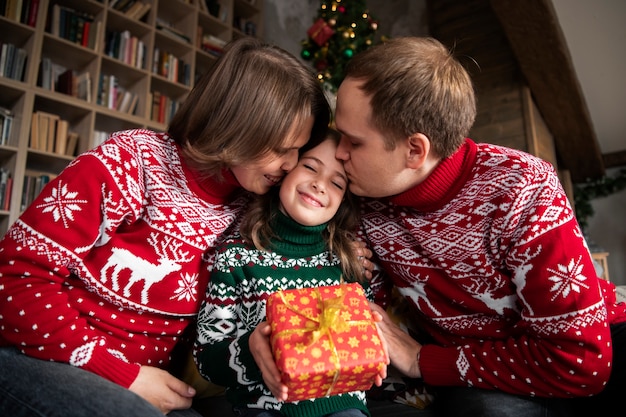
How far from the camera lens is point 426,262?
1.20 metres

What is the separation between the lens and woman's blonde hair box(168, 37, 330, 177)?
1.10 metres

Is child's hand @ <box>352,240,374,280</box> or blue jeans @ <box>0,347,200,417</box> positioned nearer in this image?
blue jeans @ <box>0,347,200,417</box>

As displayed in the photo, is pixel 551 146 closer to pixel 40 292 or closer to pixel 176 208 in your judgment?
pixel 176 208

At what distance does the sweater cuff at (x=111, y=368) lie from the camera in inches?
35.9

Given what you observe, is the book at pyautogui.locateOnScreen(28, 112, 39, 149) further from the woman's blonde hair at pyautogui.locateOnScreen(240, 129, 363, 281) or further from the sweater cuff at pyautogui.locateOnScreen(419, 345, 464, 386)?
the sweater cuff at pyautogui.locateOnScreen(419, 345, 464, 386)

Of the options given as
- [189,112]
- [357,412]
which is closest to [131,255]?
[189,112]

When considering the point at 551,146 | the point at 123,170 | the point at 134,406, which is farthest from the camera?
the point at 551,146

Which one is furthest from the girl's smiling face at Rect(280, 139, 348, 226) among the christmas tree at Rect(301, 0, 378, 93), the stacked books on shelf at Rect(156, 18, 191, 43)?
the stacked books on shelf at Rect(156, 18, 191, 43)

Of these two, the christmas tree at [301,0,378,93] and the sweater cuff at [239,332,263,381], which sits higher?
the christmas tree at [301,0,378,93]

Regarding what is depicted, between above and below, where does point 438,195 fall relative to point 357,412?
above

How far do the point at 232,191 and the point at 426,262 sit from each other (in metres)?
0.57

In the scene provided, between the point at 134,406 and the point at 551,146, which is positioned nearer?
the point at 134,406

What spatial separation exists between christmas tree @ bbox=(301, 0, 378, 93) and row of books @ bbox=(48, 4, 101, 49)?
1703mm

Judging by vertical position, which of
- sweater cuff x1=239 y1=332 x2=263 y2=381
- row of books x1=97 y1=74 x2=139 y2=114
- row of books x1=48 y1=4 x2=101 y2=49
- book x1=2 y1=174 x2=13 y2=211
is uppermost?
row of books x1=48 y1=4 x2=101 y2=49
